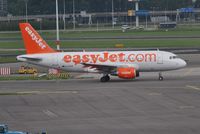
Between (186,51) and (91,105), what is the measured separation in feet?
163

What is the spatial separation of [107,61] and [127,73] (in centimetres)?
276

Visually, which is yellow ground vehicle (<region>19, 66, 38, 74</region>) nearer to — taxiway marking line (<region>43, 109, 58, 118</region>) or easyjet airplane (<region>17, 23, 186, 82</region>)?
easyjet airplane (<region>17, 23, 186, 82</region>)

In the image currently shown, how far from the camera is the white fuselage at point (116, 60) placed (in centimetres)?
6372

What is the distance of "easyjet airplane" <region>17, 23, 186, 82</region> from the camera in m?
63.7

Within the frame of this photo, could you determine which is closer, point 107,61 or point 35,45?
point 107,61

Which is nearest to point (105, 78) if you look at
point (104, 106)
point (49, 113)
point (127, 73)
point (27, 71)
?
point (127, 73)

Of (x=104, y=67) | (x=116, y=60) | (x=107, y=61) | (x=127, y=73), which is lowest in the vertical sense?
(x=127, y=73)

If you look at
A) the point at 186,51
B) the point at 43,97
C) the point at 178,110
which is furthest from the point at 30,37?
the point at 186,51

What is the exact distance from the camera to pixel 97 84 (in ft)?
204

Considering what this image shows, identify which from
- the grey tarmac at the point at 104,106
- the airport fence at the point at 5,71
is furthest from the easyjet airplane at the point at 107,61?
the airport fence at the point at 5,71

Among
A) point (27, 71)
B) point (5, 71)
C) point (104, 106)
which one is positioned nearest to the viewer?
point (104, 106)

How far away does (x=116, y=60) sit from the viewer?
63875 millimetres

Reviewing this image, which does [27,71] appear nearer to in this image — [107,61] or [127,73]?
[107,61]

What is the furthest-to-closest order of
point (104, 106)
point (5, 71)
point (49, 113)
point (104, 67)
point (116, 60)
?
point (5, 71) < point (104, 67) < point (116, 60) < point (104, 106) < point (49, 113)
